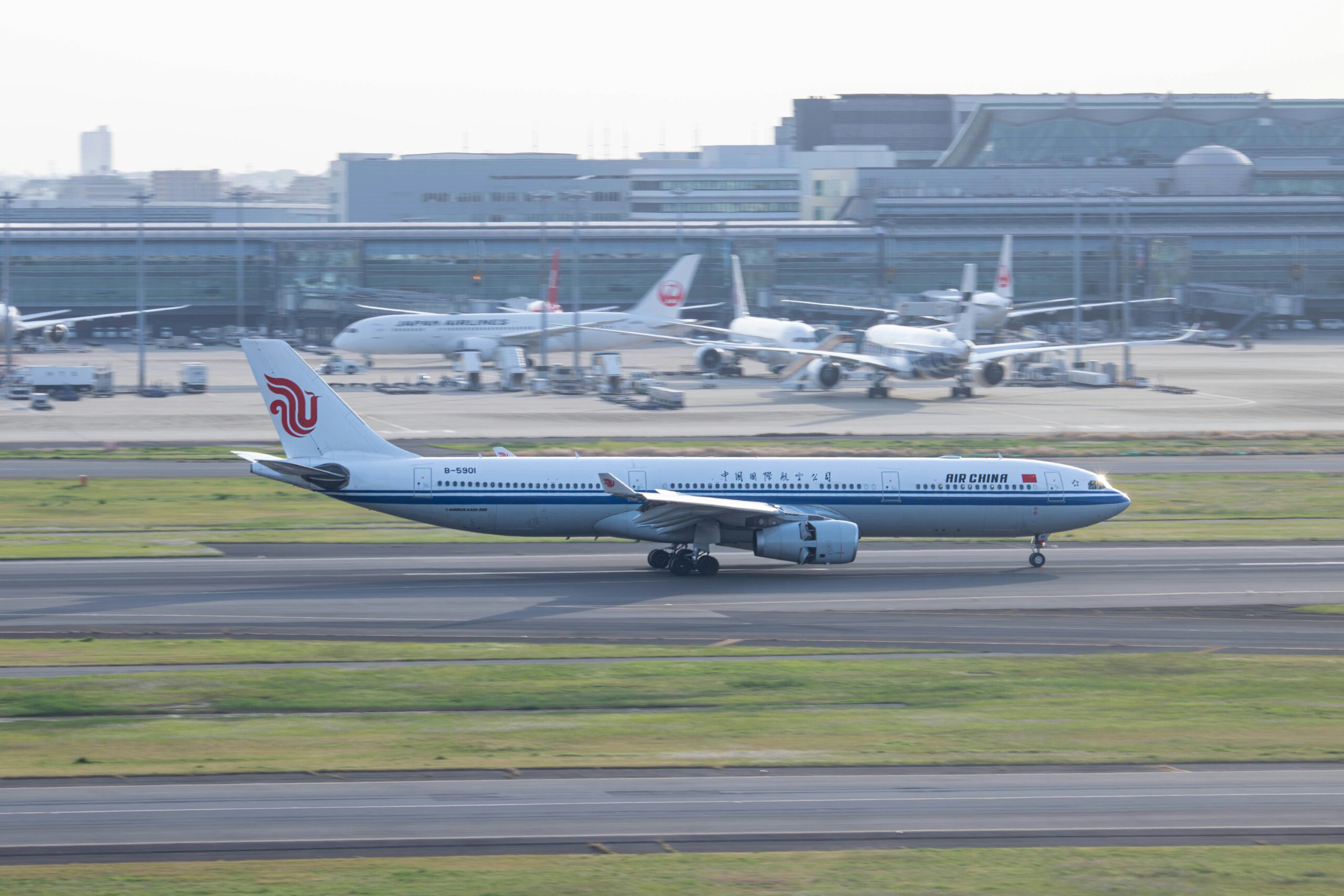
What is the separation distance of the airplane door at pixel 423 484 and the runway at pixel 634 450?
83.1ft

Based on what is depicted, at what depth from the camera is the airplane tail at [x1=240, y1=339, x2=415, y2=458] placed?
49.8m

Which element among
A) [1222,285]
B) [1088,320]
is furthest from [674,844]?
[1222,285]

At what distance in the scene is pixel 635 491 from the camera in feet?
161

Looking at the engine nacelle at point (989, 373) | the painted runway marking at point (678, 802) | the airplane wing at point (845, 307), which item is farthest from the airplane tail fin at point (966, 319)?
the painted runway marking at point (678, 802)

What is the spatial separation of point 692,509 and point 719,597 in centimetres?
339

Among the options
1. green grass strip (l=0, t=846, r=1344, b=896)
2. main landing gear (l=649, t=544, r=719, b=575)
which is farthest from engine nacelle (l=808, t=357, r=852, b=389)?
green grass strip (l=0, t=846, r=1344, b=896)

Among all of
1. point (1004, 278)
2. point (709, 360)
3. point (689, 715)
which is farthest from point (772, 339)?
point (689, 715)

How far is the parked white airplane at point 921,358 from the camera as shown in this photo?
10850 centimetres

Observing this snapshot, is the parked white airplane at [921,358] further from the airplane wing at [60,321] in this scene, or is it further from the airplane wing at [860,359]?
the airplane wing at [60,321]

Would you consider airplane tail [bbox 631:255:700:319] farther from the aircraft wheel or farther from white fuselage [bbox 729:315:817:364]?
the aircraft wheel

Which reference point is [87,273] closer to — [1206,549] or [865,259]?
[865,259]

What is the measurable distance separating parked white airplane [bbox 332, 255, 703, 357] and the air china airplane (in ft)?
254

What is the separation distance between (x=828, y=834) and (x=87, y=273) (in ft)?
548

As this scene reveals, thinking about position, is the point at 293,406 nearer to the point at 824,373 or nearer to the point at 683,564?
the point at 683,564
